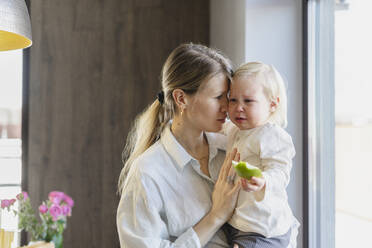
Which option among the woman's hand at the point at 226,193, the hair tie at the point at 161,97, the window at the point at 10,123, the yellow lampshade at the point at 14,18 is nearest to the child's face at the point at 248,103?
the woman's hand at the point at 226,193

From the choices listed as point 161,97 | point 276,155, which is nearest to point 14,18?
point 161,97

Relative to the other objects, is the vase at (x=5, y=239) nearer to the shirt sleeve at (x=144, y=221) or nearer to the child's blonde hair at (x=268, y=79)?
the shirt sleeve at (x=144, y=221)

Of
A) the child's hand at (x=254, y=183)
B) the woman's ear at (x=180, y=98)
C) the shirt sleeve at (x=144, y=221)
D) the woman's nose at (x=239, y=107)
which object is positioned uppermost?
the woman's ear at (x=180, y=98)

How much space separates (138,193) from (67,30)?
1843mm

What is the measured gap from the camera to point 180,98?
5.14 feet

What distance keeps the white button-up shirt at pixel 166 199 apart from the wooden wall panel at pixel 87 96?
1437 mm

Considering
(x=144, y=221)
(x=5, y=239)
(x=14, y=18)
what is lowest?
(x=5, y=239)

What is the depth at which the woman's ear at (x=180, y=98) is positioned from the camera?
1557 millimetres

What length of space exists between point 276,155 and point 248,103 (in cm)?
21

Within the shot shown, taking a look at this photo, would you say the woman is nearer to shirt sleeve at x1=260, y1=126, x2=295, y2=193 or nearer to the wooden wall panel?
shirt sleeve at x1=260, y1=126, x2=295, y2=193

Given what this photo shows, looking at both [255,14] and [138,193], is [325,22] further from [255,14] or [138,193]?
[138,193]

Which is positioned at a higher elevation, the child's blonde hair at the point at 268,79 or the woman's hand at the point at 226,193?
the child's blonde hair at the point at 268,79
